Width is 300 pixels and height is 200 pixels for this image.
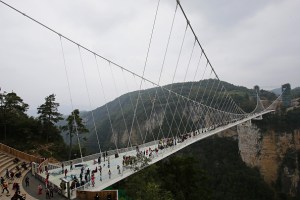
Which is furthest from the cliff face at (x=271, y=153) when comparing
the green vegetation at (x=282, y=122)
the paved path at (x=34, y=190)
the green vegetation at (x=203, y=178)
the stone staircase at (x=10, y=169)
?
the paved path at (x=34, y=190)

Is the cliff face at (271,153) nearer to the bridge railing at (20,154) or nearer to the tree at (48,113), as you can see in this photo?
the tree at (48,113)

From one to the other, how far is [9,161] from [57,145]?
46.7ft

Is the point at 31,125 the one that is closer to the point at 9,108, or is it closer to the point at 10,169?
the point at 9,108

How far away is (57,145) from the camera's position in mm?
45375

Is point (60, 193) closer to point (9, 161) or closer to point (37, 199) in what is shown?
point (37, 199)

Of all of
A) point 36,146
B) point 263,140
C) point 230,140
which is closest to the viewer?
point 36,146

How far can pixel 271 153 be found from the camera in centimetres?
Answer: 10062

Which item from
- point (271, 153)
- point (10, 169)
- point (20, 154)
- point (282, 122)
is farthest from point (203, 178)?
point (282, 122)

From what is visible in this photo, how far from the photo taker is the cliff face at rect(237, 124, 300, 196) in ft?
310

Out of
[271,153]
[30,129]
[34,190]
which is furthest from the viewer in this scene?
[271,153]

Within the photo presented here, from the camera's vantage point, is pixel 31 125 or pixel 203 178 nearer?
pixel 203 178

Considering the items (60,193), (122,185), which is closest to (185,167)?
(122,185)

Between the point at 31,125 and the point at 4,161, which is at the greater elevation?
the point at 31,125

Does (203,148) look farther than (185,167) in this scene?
Yes
